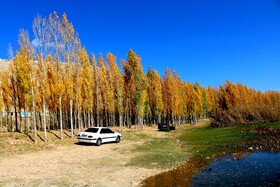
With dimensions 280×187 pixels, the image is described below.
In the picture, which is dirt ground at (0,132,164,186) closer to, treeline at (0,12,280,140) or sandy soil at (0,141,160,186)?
sandy soil at (0,141,160,186)

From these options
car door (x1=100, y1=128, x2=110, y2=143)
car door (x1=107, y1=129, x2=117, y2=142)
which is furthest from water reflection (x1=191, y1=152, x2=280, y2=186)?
car door (x1=107, y1=129, x2=117, y2=142)

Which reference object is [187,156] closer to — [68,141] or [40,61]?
[68,141]

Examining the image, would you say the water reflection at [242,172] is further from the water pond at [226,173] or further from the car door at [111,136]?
the car door at [111,136]

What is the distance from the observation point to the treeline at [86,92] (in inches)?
1241

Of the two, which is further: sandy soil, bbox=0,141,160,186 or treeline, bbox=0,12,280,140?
treeline, bbox=0,12,280,140

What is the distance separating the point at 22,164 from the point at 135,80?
35.8m

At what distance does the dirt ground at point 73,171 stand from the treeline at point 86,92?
10384mm

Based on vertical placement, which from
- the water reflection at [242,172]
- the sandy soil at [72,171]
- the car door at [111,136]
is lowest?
the water reflection at [242,172]

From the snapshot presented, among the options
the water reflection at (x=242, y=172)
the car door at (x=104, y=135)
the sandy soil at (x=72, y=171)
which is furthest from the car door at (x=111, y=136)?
the water reflection at (x=242, y=172)

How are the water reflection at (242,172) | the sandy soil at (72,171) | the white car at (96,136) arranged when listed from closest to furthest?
the water reflection at (242,172)
the sandy soil at (72,171)
the white car at (96,136)

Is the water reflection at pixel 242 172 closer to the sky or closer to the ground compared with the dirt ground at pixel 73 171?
closer to the ground

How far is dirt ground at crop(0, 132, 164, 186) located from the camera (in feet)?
44.4

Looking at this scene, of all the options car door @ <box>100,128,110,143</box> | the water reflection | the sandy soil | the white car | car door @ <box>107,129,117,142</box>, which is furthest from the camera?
car door @ <box>107,129,117,142</box>

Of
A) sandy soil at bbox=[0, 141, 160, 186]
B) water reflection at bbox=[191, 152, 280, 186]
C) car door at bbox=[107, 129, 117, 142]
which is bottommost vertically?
water reflection at bbox=[191, 152, 280, 186]
